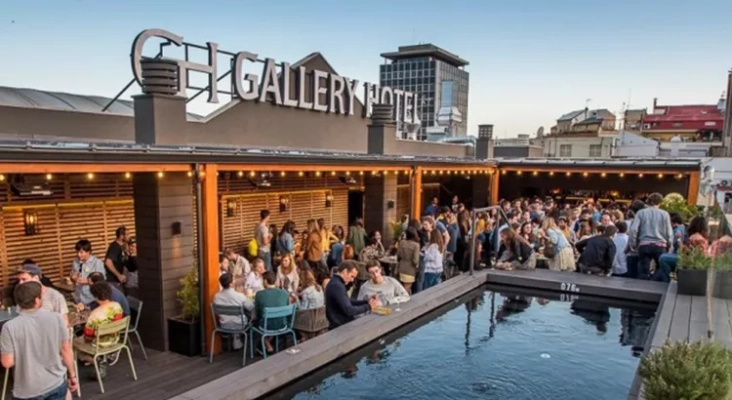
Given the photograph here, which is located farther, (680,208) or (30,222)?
(680,208)

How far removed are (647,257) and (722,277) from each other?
1475 mm

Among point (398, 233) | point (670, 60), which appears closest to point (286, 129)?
point (398, 233)

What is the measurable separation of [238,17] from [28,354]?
2093 cm

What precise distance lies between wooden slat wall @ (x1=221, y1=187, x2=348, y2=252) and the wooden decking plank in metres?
8.18

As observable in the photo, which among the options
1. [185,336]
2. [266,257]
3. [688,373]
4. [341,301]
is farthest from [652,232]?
[185,336]

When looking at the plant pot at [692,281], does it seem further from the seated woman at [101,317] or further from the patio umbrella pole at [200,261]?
the seated woman at [101,317]

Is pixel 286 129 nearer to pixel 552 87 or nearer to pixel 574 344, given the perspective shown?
pixel 574 344

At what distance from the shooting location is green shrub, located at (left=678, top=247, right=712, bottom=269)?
7.72m

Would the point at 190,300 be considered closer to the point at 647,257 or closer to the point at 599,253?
the point at 599,253

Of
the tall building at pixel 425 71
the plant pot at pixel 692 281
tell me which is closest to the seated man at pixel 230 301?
the plant pot at pixel 692 281

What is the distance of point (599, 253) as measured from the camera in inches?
360

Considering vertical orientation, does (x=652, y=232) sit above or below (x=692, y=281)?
above

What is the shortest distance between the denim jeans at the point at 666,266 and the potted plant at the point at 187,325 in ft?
25.9

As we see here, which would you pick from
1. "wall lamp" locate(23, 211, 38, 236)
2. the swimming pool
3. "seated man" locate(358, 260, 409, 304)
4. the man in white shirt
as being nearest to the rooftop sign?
"wall lamp" locate(23, 211, 38, 236)
